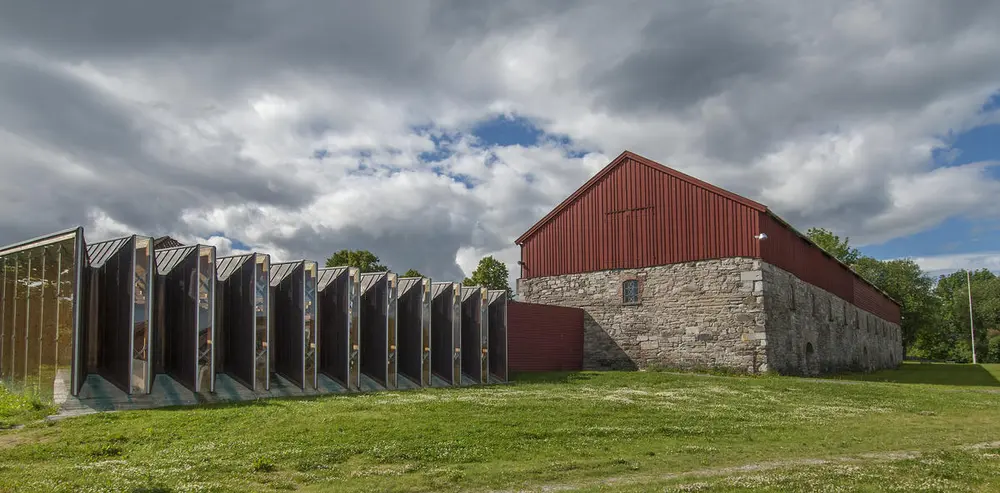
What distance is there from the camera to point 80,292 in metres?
12.6

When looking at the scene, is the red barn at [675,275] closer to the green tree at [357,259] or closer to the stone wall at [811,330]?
the stone wall at [811,330]

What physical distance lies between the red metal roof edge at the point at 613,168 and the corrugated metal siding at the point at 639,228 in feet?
0.44

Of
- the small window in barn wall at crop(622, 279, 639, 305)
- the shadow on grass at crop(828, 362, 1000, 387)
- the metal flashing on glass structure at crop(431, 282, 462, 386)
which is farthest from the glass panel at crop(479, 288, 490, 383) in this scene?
the shadow on grass at crop(828, 362, 1000, 387)

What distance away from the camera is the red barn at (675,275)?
2591 cm

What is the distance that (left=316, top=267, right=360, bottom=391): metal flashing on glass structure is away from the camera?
17.6 meters

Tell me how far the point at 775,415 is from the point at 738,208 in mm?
13316

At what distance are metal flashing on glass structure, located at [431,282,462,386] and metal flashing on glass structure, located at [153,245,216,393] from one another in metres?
7.64

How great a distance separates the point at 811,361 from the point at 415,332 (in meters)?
18.2

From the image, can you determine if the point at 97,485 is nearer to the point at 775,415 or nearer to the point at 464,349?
the point at 775,415

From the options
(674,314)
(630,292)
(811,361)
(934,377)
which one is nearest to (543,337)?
(630,292)

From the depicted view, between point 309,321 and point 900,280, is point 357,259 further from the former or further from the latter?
point 900,280

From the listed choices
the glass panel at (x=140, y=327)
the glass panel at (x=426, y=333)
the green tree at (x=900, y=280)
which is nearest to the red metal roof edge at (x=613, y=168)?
the glass panel at (x=426, y=333)

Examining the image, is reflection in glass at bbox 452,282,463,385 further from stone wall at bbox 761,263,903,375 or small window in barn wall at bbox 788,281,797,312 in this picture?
small window in barn wall at bbox 788,281,797,312

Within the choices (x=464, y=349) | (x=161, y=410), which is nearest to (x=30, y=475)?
(x=161, y=410)
